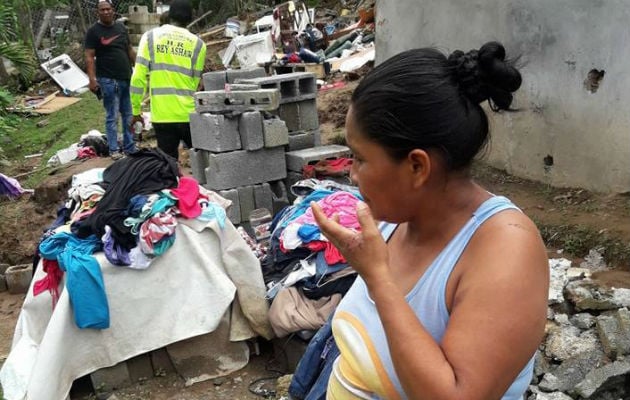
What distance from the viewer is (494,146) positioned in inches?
262

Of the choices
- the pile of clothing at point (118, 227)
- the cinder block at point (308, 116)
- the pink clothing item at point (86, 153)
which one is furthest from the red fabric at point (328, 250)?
the pink clothing item at point (86, 153)

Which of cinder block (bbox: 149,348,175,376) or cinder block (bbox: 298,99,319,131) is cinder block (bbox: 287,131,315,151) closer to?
cinder block (bbox: 298,99,319,131)

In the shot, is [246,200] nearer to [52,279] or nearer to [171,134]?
[171,134]

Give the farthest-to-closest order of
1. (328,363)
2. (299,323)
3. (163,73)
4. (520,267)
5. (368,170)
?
(163,73)
(299,323)
(328,363)
(368,170)
(520,267)

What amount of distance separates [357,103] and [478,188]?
0.31m

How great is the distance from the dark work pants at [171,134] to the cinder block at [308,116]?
3.89ft

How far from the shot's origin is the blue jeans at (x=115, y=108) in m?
8.62

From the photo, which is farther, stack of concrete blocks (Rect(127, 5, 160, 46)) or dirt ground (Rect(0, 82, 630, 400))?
stack of concrete blocks (Rect(127, 5, 160, 46))

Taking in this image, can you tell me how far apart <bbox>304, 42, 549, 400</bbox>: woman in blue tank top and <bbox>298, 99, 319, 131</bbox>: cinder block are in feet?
15.8

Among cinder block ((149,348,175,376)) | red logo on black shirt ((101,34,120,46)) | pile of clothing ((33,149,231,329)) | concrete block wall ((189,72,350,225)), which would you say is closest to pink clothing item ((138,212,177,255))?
pile of clothing ((33,149,231,329))

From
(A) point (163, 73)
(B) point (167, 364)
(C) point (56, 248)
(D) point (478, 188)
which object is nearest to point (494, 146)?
(A) point (163, 73)

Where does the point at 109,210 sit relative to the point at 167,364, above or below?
above

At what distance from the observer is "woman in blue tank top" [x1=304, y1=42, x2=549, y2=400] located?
1095 millimetres

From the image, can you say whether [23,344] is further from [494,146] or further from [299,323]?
[494,146]
